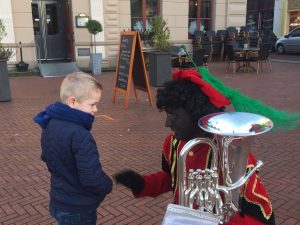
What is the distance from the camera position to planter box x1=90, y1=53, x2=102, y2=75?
43.0ft

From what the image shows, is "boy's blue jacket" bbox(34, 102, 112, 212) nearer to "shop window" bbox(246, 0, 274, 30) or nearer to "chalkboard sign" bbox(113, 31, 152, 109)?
"chalkboard sign" bbox(113, 31, 152, 109)

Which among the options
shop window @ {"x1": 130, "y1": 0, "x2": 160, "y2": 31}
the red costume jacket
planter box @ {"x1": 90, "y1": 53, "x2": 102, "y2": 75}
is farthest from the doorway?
the red costume jacket

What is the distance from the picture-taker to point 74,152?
200 centimetres

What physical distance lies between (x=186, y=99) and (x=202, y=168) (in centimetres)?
35

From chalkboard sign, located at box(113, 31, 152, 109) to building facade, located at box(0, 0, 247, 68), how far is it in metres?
6.54

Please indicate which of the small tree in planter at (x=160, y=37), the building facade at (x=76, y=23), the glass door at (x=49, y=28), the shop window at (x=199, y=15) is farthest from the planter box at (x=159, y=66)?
the shop window at (x=199, y=15)

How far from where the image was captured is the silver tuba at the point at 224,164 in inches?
52.6

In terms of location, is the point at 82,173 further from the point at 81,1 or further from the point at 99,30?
A: the point at 81,1

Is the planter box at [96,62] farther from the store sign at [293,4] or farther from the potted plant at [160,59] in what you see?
the store sign at [293,4]

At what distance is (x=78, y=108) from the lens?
2066 mm

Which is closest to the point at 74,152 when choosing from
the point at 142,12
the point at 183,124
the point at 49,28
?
the point at 183,124

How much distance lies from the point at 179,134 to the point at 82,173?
2.00 ft

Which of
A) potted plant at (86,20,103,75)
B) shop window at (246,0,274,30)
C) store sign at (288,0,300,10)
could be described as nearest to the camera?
potted plant at (86,20,103,75)

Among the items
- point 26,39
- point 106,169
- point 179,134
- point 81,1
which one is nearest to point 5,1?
point 26,39
